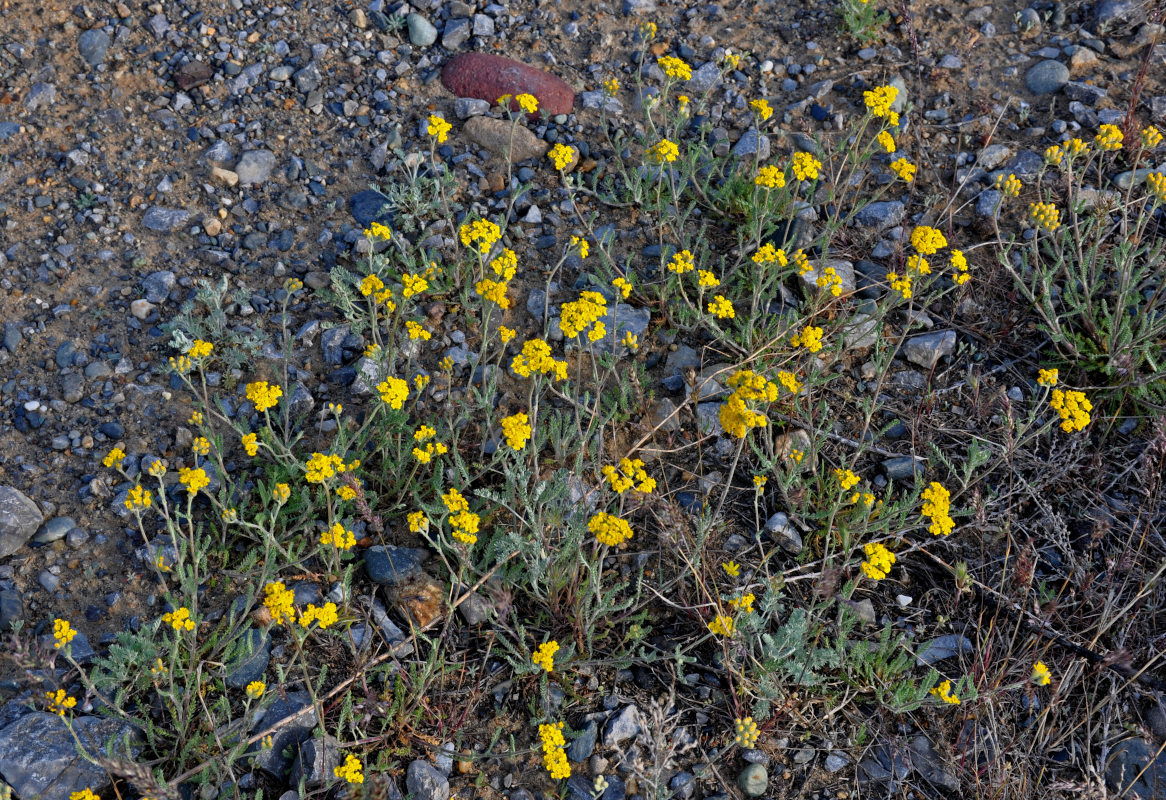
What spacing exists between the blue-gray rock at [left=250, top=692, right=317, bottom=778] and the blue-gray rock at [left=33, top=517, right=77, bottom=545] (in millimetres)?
1284

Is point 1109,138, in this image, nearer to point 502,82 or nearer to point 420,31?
point 502,82

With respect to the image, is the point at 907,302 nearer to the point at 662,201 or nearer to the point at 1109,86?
the point at 662,201

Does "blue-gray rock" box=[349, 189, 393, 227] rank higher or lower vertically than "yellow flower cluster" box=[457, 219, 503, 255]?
lower

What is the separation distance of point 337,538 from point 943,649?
266cm

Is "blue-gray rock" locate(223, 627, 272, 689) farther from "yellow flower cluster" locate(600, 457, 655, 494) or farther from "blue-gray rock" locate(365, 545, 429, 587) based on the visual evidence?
"yellow flower cluster" locate(600, 457, 655, 494)

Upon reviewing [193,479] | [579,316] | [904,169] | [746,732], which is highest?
[904,169]

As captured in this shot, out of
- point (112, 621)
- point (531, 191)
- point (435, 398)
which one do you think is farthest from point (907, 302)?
point (112, 621)

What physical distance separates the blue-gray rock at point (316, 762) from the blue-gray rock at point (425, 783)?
282 millimetres

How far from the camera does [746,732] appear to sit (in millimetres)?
3436

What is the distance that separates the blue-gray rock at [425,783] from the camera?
3.46m

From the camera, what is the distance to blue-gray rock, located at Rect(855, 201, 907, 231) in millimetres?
5312

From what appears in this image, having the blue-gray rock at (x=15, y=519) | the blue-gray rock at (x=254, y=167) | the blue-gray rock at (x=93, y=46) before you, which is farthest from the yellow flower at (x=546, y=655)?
the blue-gray rock at (x=93, y=46)

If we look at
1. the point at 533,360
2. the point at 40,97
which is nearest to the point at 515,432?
the point at 533,360

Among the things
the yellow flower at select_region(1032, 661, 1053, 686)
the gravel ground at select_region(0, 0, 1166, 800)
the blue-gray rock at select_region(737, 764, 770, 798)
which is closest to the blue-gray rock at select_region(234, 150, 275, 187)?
the gravel ground at select_region(0, 0, 1166, 800)
